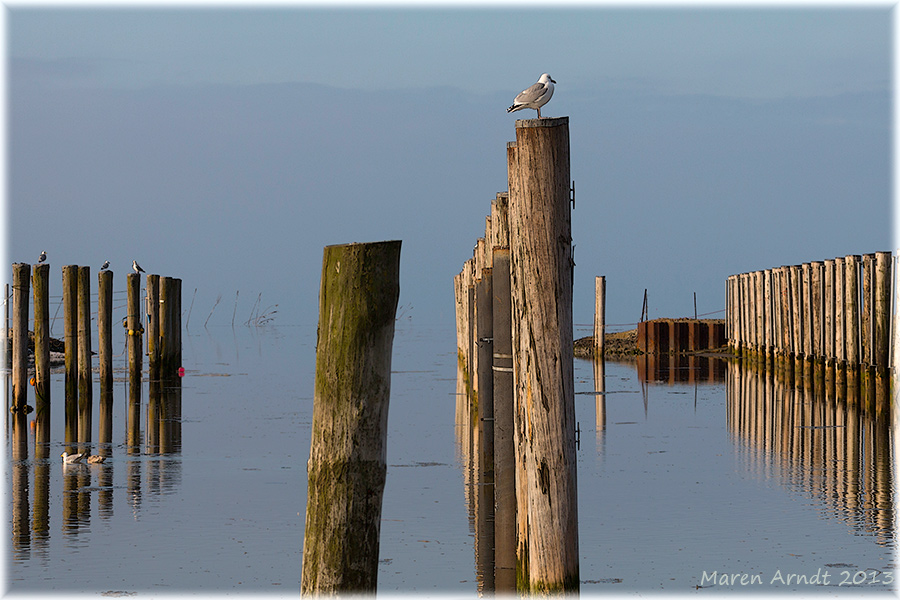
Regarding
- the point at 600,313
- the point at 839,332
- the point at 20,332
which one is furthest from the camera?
the point at 600,313

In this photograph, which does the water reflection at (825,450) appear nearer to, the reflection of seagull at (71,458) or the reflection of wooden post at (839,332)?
the reflection of wooden post at (839,332)

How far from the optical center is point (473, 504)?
35.4 feet

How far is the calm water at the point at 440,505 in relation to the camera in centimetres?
834

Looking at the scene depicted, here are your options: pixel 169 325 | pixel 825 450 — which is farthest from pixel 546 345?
pixel 169 325

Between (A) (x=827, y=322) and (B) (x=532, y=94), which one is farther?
(A) (x=827, y=322)

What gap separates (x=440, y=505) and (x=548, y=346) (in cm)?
477

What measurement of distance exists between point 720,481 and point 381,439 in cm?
743

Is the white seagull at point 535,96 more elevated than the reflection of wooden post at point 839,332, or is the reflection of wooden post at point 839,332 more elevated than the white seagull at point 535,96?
the white seagull at point 535,96

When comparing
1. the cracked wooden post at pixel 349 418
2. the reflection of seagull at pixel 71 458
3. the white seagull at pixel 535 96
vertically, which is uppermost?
the white seagull at pixel 535 96

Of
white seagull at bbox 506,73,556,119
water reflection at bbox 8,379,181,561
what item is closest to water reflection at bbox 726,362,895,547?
white seagull at bbox 506,73,556,119

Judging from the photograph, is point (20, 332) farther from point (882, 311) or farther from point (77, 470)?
point (882, 311)

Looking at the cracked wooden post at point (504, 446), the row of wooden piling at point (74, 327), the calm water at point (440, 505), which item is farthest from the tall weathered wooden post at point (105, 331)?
the cracked wooden post at point (504, 446)

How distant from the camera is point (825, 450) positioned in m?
14.2

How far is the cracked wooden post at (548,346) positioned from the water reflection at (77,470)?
454cm
